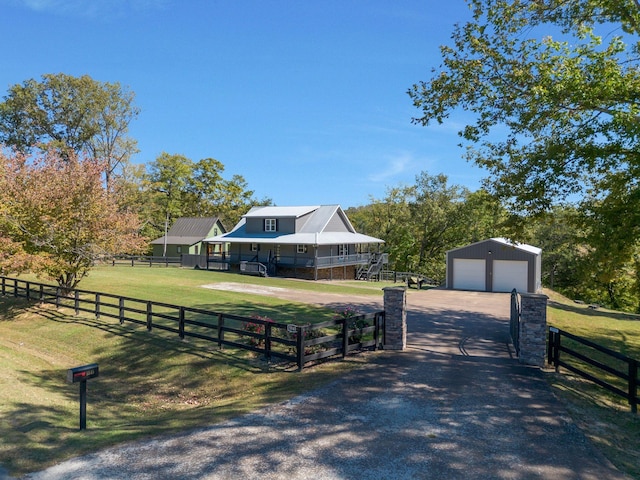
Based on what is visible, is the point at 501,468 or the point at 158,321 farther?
the point at 158,321

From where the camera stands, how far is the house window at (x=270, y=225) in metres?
40.1

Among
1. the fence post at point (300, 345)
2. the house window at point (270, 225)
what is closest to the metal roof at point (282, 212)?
the house window at point (270, 225)

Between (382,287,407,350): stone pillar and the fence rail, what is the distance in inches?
150

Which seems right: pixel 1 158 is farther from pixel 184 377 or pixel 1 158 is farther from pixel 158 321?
pixel 184 377

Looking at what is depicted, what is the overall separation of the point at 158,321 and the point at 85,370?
8872 millimetres

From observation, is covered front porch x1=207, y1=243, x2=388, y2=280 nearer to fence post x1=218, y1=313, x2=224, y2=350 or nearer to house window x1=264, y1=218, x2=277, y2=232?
house window x1=264, y1=218, x2=277, y2=232

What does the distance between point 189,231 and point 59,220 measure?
32302 millimetres

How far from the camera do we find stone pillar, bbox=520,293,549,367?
10.6 metres

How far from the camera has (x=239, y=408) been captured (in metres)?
8.25

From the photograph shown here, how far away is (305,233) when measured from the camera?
38406 millimetres

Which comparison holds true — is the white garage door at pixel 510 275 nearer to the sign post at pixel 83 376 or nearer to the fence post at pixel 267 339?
the fence post at pixel 267 339

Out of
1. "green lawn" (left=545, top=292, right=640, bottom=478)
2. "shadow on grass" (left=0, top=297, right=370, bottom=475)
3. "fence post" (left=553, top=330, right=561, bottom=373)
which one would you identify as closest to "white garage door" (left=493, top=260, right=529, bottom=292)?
"green lawn" (left=545, top=292, right=640, bottom=478)

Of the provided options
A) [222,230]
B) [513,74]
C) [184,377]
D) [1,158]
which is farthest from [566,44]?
[222,230]

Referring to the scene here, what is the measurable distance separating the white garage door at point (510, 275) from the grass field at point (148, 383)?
6563mm
